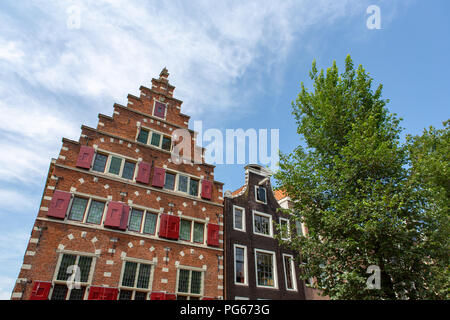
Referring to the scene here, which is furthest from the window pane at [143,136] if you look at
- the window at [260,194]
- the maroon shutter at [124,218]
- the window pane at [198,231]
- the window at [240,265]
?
the window at [260,194]

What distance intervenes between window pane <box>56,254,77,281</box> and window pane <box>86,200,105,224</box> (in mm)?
1984

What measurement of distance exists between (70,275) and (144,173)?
6754mm

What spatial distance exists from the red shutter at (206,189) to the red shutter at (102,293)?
8.04m

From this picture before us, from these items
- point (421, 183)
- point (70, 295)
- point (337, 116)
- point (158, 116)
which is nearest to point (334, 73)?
point (337, 116)

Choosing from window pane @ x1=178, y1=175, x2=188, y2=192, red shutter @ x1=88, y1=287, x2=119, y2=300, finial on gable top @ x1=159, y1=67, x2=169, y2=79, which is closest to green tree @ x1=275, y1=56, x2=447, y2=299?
window pane @ x1=178, y1=175, x2=188, y2=192

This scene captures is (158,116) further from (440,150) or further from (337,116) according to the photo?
(440,150)

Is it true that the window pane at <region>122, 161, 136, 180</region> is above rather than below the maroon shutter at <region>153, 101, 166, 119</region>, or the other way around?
below

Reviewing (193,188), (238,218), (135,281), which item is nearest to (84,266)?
(135,281)

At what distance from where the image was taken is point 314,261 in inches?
524

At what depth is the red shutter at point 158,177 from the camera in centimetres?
1751

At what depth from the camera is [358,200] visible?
11.8m

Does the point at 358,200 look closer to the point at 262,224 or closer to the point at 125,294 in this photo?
the point at 262,224

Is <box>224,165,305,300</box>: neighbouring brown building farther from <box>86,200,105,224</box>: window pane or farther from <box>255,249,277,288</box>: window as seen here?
<box>86,200,105,224</box>: window pane

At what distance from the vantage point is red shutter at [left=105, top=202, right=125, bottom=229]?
1491cm
